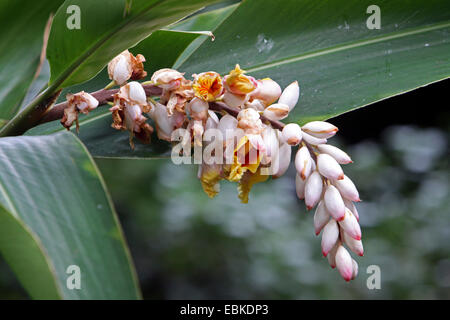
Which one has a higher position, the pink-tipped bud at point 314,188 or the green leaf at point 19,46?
the green leaf at point 19,46

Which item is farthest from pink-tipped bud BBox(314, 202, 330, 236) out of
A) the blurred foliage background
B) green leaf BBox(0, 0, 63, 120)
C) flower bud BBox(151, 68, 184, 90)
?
the blurred foliage background

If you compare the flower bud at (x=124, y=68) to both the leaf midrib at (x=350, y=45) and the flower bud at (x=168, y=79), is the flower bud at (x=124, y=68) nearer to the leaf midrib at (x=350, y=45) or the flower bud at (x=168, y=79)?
the flower bud at (x=168, y=79)

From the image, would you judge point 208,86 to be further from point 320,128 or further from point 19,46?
point 19,46

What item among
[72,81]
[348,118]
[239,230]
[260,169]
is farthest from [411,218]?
[72,81]

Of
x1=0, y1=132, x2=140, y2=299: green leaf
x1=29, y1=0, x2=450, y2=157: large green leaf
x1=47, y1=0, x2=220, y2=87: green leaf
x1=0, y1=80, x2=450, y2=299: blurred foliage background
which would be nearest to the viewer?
x1=0, y1=132, x2=140, y2=299: green leaf

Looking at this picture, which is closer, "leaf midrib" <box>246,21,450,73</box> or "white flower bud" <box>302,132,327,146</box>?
"white flower bud" <box>302,132,327,146</box>

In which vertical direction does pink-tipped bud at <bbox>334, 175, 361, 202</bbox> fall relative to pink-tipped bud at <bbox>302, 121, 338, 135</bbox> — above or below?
below

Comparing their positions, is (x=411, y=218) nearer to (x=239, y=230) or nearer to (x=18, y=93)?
(x=239, y=230)

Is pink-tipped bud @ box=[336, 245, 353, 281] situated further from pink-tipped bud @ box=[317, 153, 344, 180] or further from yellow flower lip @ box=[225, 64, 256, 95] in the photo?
yellow flower lip @ box=[225, 64, 256, 95]

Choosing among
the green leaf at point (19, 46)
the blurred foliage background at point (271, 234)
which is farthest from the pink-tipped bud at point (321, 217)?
the blurred foliage background at point (271, 234)
